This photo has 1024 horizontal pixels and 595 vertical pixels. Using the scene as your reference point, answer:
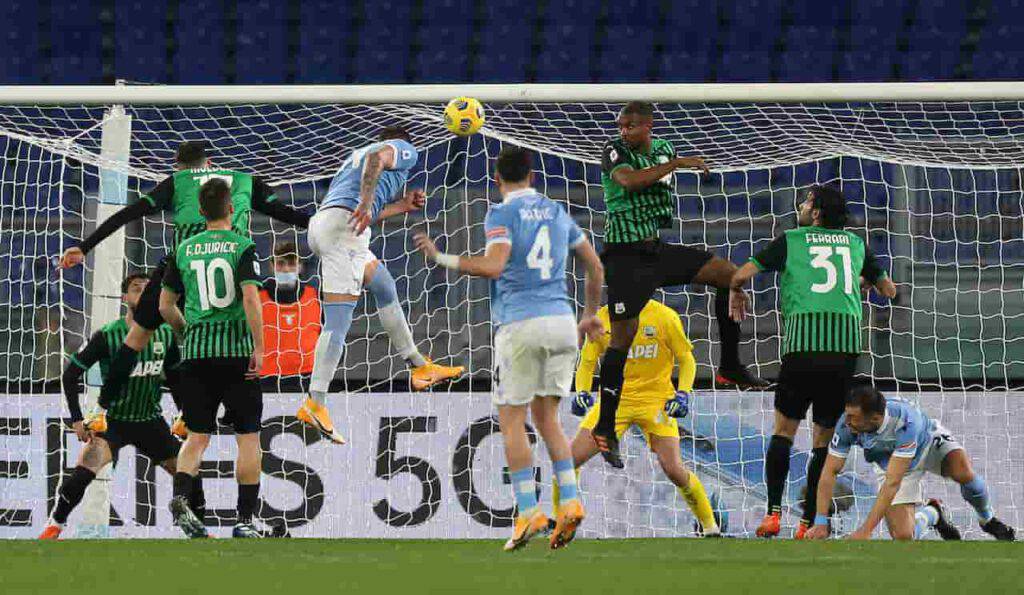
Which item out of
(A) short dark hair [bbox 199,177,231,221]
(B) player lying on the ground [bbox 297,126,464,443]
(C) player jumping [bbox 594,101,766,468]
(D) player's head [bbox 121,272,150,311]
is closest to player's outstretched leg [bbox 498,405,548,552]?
(C) player jumping [bbox 594,101,766,468]

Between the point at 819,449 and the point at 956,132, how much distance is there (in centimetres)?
490

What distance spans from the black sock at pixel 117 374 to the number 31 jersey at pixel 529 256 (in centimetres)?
269

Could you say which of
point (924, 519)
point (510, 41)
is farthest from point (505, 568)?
point (510, 41)

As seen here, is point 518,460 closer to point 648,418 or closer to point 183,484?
point 183,484

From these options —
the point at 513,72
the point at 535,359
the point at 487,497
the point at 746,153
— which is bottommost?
the point at 487,497

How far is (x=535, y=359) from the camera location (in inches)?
238

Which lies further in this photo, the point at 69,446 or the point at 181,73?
the point at 181,73

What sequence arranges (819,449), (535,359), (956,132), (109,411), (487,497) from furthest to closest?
(956,132)
(487,497)
(109,411)
(819,449)
(535,359)

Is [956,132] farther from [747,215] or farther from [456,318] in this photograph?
[456,318]

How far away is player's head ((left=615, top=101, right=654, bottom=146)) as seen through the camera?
7.35 meters

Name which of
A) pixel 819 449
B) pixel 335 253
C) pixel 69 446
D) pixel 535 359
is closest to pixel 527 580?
pixel 535 359

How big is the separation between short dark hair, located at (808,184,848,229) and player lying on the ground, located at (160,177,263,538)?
9.30ft

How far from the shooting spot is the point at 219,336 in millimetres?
7441

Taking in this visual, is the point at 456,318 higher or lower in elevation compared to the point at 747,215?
lower
